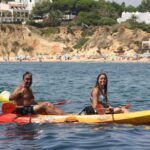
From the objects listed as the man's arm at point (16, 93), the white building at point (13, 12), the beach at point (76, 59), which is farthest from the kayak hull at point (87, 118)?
the white building at point (13, 12)

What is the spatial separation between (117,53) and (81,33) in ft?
38.5

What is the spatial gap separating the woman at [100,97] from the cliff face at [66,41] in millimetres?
86093

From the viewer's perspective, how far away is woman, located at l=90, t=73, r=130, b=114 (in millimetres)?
13630

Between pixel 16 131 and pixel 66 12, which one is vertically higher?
pixel 66 12

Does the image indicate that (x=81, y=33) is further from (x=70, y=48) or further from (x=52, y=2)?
(x=52, y=2)

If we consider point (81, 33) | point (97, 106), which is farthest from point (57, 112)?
point (81, 33)

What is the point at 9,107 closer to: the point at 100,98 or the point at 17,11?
the point at 100,98

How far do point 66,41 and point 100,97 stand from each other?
9310 cm

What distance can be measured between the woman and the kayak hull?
18 centimetres

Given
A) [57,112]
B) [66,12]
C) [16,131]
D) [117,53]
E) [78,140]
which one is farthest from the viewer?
[66,12]

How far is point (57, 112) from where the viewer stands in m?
14.9

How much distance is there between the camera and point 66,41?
106938 mm

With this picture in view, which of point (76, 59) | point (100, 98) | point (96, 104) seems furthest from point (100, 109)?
point (76, 59)

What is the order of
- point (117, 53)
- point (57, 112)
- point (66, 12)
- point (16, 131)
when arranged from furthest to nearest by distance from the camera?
point (66, 12), point (117, 53), point (57, 112), point (16, 131)
